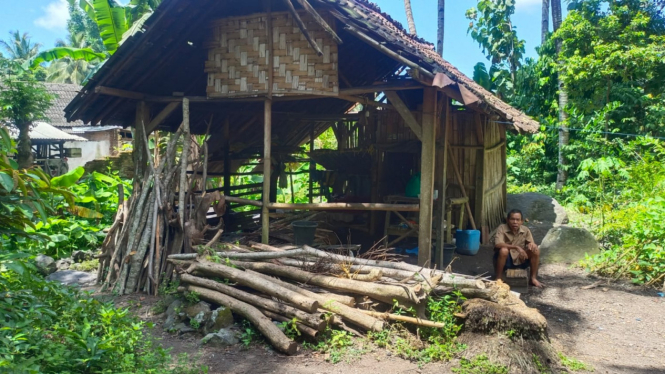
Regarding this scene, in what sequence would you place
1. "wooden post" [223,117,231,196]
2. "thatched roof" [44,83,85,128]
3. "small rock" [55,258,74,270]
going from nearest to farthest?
"small rock" [55,258,74,270]
"wooden post" [223,117,231,196]
"thatched roof" [44,83,85,128]

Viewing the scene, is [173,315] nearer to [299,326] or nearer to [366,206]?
[299,326]

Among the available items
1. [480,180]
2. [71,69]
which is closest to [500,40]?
[480,180]

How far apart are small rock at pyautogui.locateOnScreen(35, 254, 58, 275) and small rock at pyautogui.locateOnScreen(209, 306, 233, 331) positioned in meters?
4.03

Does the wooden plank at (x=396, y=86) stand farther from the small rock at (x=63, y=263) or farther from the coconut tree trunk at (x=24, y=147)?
the coconut tree trunk at (x=24, y=147)

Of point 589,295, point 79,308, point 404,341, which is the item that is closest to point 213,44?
point 79,308

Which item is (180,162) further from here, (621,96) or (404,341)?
(621,96)

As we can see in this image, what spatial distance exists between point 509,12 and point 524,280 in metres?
15.5

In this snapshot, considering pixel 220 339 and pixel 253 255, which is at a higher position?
pixel 253 255

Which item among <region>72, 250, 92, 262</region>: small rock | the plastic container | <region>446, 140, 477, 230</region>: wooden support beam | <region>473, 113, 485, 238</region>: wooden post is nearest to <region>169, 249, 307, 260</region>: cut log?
<region>72, 250, 92, 262</region>: small rock

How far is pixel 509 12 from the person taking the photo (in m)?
19.7

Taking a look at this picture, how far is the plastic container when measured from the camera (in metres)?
9.12

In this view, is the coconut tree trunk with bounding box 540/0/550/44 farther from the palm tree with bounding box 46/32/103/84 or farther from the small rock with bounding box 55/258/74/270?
the palm tree with bounding box 46/32/103/84

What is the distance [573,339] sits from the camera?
18.4ft

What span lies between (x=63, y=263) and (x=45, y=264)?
0.60m
